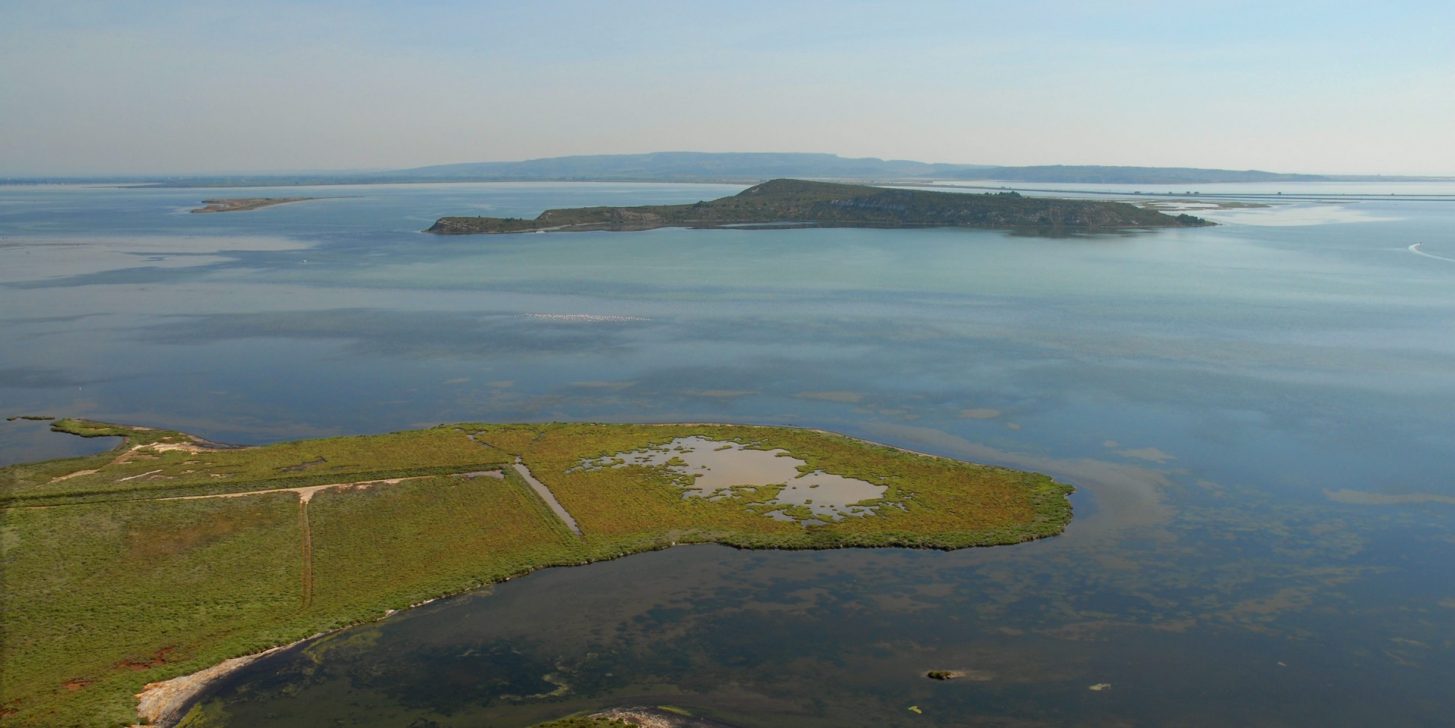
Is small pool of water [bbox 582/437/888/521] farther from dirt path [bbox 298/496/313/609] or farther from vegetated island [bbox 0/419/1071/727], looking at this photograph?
dirt path [bbox 298/496/313/609]

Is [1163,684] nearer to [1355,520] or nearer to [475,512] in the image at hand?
[1355,520]

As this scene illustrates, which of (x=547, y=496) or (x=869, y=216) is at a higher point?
(x=869, y=216)

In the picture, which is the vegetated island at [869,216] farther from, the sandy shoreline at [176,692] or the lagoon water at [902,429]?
the sandy shoreline at [176,692]

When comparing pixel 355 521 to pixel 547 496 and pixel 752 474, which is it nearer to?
pixel 547 496

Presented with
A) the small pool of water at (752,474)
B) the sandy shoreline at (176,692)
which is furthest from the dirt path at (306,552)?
the small pool of water at (752,474)

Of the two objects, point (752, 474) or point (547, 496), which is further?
point (752, 474)

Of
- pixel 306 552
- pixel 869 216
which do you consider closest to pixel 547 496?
pixel 306 552

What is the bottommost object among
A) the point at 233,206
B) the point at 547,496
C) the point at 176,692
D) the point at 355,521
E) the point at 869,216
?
the point at 176,692
